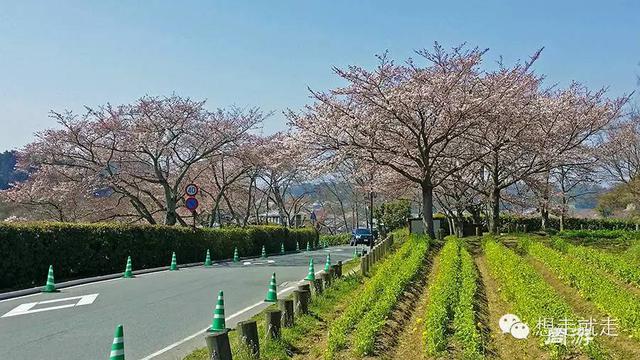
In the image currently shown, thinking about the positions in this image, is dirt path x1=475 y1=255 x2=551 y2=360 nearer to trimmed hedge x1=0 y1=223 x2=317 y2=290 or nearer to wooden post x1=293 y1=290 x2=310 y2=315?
wooden post x1=293 y1=290 x2=310 y2=315

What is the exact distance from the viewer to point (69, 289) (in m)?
14.0

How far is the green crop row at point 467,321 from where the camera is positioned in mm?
6066

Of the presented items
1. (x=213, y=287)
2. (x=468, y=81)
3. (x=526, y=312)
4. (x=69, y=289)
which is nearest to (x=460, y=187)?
(x=468, y=81)

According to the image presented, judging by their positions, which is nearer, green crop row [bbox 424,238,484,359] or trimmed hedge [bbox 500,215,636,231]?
green crop row [bbox 424,238,484,359]

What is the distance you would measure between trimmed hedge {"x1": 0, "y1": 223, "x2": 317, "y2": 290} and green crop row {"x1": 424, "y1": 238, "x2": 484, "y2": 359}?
1030 cm

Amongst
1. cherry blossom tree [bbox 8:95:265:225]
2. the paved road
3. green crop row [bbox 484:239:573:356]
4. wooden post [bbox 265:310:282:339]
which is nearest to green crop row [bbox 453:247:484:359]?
green crop row [bbox 484:239:573:356]

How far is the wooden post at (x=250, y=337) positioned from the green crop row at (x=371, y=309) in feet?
2.70

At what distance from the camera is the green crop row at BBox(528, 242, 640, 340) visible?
661 centimetres

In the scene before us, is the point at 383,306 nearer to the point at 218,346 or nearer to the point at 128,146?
the point at 218,346

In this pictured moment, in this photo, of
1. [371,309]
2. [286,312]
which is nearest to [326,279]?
[371,309]

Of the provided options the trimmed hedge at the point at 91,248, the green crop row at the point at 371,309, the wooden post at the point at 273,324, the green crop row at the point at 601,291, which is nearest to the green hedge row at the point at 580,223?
the trimmed hedge at the point at 91,248

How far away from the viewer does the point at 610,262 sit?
37.3ft

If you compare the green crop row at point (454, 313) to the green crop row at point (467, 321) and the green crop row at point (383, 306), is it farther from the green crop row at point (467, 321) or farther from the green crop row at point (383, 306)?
the green crop row at point (383, 306)

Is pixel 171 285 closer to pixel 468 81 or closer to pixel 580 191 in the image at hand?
pixel 468 81
